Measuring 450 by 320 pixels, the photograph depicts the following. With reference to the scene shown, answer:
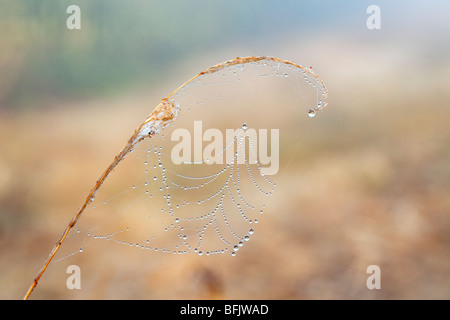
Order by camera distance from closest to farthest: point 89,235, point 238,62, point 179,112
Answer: point 238,62 < point 179,112 < point 89,235

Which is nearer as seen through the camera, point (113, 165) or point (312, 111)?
point (113, 165)

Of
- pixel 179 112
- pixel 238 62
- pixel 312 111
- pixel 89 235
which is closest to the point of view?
pixel 238 62

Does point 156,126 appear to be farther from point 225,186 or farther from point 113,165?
point 225,186

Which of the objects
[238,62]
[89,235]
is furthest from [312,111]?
[89,235]

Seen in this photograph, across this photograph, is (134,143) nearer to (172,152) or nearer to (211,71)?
(211,71)

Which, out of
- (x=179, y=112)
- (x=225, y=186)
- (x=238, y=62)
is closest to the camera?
(x=238, y=62)

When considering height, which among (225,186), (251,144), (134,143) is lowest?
(134,143)

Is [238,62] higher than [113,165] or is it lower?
higher

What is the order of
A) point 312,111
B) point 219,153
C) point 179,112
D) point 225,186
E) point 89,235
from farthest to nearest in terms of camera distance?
point 225,186 < point 219,153 < point 89,235 < point 312,111 < point 179,112

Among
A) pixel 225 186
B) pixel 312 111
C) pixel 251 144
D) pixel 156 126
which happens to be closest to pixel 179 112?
pixel 156 126
